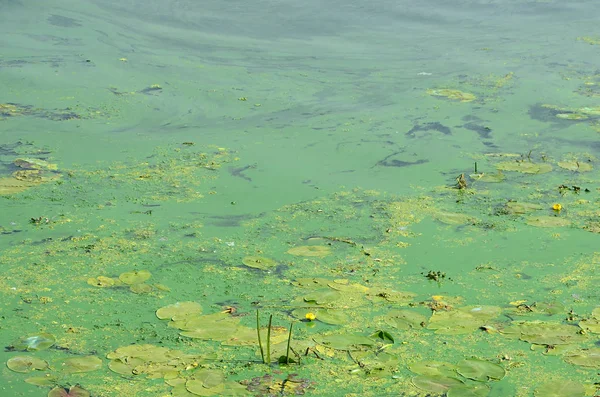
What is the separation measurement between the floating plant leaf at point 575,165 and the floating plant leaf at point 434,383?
1792 mm

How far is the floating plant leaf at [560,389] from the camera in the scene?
1.86 metres

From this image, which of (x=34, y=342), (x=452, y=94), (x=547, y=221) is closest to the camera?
(x=34, y=342)

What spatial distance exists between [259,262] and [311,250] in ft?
0.62

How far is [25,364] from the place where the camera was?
1927 mm

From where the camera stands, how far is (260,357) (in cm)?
201

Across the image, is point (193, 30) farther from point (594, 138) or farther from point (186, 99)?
point (594, 138)

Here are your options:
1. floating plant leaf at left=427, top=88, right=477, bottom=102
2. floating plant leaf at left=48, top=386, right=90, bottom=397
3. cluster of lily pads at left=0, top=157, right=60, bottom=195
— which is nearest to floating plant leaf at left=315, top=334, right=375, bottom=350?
floating plant leaf at left=48, top=386, right=90, bottom=397

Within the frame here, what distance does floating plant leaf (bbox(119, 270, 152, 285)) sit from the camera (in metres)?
2.42

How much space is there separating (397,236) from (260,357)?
36.5 inches

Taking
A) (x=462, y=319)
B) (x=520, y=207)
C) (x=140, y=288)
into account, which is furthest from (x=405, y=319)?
(x=520, y=207)

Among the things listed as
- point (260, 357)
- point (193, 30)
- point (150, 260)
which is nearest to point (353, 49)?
point (193, 30)

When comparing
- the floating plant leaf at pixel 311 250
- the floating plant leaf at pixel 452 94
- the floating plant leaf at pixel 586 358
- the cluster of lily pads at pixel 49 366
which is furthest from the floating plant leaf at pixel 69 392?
the floating plant leaf at pixel 452 94

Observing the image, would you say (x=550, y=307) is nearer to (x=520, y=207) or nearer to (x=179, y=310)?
(x=520, y=207)

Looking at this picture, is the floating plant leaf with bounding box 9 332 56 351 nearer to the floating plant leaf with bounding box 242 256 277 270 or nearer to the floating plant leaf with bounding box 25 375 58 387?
the floating plant leaf with bounding box 25 375 58 387
